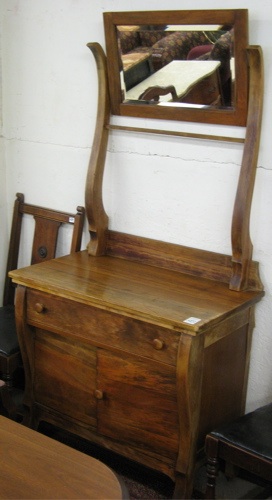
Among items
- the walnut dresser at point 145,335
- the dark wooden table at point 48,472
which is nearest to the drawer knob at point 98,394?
the walnut dresser at point 145,335

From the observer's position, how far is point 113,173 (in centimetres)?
345

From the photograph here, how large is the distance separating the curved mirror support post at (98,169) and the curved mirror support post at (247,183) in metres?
Result: 0.77

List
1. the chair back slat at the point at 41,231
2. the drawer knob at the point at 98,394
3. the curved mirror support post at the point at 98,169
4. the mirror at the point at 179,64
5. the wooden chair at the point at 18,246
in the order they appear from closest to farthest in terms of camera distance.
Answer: the mirror at the point at 179,64 < the drawer knob at the point at 98,394 < the curved mirror support post at the point at 98,169 < the wooden chair at the point at 18,246 < the chair back slat at the point at 41,231

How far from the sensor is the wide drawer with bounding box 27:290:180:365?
2.72m

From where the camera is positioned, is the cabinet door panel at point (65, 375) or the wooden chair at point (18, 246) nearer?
the cabinet door panel at point (65, 375)

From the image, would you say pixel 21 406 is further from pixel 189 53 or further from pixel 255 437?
pixel 189 53

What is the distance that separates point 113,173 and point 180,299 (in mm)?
880

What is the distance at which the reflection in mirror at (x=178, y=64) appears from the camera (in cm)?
287

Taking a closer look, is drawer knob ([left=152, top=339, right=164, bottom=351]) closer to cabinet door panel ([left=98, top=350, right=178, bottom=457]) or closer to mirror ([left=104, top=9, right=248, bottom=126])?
cabinet door panel ([left=98, top=350, right=178, bottom=457])

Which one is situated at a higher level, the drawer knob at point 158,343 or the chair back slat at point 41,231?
the chair back slat at point 41,231

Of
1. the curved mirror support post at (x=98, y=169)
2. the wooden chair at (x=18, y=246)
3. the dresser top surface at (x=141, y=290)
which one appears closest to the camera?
the dresser top surface at (x=141, y=290)

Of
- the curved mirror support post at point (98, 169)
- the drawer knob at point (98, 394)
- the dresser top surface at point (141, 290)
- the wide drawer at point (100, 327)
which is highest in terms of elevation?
the curved mirror support post at point (98, 169)

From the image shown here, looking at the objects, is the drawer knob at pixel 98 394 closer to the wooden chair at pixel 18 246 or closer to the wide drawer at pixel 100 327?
the wide drawer at pixel 100 327

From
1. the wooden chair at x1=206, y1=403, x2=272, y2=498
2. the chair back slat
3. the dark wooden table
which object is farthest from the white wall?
the dark wooden table
